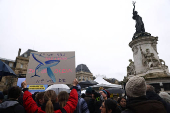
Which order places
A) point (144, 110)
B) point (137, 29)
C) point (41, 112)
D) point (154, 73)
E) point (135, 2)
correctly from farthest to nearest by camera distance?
point (135, 2) < point (137, 29) < point (154, 73) < point (41, 112) < point (144, 110)

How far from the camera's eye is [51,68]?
3.58 metres

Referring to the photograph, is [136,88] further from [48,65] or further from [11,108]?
[48,65]

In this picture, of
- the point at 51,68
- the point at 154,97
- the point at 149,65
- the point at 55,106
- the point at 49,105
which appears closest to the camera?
the point at 49,105

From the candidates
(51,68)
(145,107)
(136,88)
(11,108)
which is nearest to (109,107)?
(136,88)

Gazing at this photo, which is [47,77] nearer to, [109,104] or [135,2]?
[109,104]

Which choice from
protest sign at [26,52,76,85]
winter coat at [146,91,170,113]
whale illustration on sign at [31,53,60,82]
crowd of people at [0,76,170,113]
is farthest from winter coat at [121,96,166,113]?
whale illustration on sign at [31,53,60,82]

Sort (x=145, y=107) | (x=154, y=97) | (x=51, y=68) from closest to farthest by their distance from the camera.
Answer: (x=145, y=107), (x=154, y=97), (x=51, y=68)

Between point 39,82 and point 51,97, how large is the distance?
1.45 metres

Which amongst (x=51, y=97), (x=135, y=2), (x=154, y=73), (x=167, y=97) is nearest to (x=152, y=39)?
(x=154, y=73)

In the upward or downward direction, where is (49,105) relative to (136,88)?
downward

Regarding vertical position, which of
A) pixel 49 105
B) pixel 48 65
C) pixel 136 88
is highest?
pixel 48 65

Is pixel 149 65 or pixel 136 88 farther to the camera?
pixel 149 65

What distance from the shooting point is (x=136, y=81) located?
1855mm

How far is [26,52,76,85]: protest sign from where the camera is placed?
341 cm
